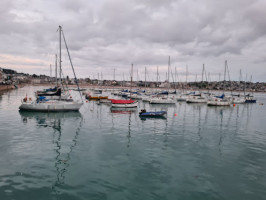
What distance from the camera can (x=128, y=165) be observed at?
51.1ft

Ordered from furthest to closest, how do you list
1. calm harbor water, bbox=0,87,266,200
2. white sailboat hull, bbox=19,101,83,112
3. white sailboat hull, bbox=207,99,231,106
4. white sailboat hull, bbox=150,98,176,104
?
white sailboat hull, bbox=150,98,176,104 → white sailboat hull, bbox=207,99,231,106 → white sailboat hull, bbox=19,101,83,112 → calm harbor water, bbox=0,87,266,200

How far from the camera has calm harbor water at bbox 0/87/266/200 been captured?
11.8 metres

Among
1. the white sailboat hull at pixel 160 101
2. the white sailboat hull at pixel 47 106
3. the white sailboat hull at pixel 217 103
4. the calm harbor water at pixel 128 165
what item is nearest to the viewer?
the calm harbor water at pixel 128 165

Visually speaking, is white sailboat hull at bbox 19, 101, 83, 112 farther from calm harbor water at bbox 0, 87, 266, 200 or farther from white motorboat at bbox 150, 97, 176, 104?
white motorboat at bbox 150, 97, 176, 104

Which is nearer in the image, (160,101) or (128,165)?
(128,165)

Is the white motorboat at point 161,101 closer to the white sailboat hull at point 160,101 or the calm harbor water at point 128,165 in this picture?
the white sailboat hull at point 160,101

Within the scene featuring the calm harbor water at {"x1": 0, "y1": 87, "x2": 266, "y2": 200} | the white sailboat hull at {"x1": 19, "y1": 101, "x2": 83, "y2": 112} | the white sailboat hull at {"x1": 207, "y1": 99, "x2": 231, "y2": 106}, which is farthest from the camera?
the white sailboat hull at {"x1": 207, "y1": 99, "x2": 231, "y2": 106}

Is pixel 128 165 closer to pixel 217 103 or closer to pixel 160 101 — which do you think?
pixel 160 101

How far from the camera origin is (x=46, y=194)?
11188 mm

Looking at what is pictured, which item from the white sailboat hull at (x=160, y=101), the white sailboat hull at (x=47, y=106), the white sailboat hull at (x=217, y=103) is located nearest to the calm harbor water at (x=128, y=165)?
the white sailboat hull at (x=47, y=106)

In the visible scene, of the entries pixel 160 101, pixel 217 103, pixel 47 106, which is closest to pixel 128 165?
pixel 47 106

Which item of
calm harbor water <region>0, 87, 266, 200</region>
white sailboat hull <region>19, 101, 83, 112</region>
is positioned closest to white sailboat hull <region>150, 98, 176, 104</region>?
white sailboat hull <region>19, 101, 83, 112</region>

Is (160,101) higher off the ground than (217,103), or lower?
higher

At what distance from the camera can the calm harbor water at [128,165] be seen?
463 inches
